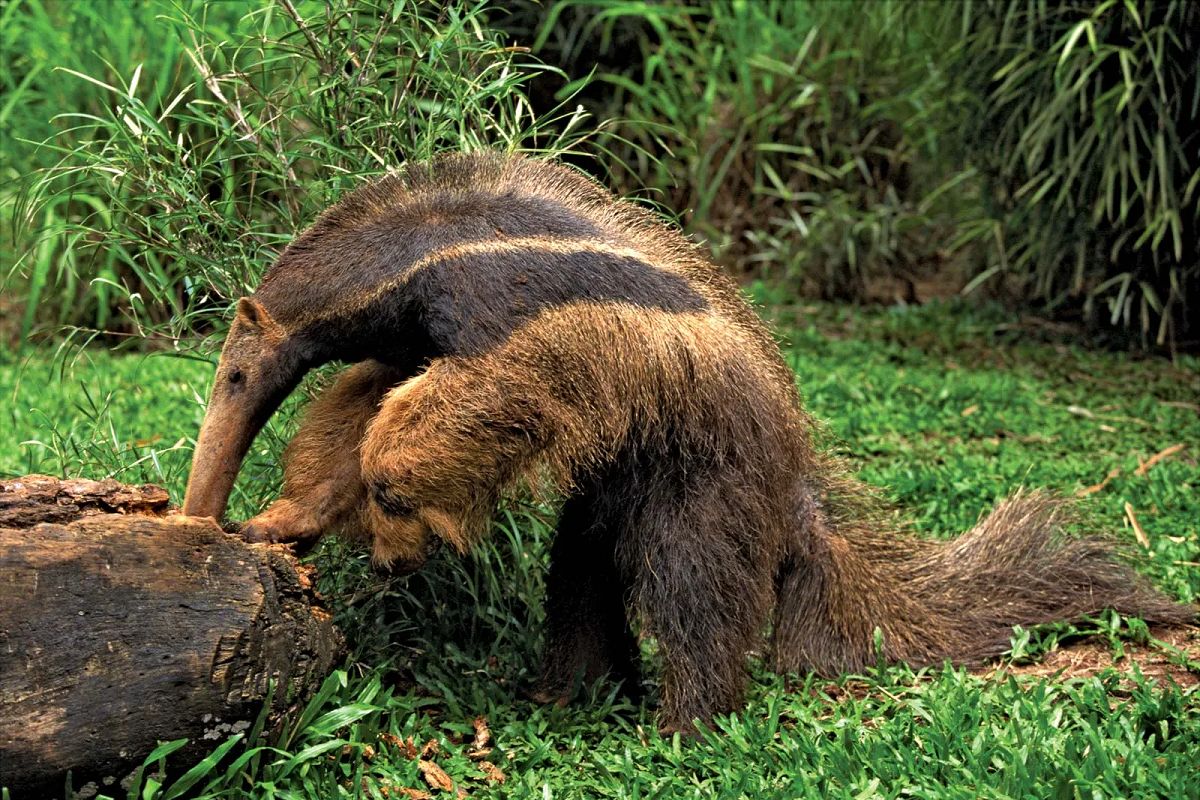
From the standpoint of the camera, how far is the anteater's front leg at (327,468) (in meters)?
4.07

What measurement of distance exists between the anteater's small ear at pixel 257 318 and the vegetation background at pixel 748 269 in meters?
Answer: 0.70

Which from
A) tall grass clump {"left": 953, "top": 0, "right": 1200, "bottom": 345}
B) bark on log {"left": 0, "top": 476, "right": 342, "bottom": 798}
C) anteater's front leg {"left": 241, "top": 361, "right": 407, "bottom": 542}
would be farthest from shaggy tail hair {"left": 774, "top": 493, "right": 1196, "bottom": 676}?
tall grass clump {"left": 953, "top": 0, "right": 1200, "bottom": 345}

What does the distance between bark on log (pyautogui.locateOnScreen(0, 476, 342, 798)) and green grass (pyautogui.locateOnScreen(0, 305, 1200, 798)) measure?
16cm

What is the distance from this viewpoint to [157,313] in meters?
9.18

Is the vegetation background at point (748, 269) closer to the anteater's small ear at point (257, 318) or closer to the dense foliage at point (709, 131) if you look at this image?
the dense foliage at point (709, 131)

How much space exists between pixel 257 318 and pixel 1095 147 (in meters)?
6.57

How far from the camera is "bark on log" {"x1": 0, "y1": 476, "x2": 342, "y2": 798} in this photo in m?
3.05

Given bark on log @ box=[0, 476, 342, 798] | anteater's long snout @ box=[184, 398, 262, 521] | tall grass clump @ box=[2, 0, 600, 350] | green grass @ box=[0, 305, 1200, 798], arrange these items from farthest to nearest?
tall grass clump @ box=[2, 0, 600, 350] → anteater's long snout @ box=[184, 398, 262, 521] → green grass @ box=[0, 305, 1200, 798] → bark on log @ box=[0, 476, 342, 798]

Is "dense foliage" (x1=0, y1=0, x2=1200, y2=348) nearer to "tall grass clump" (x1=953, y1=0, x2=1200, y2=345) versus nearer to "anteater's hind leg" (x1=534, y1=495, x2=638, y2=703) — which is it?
"tall grass clump" (x1=953, y1=0, x2=1200, y2=345)

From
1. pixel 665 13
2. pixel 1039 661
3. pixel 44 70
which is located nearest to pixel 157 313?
pixel 44 70

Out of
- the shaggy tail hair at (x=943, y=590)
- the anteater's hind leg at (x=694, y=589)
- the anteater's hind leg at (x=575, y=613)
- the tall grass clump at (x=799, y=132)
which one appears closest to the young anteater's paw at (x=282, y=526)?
the anteater's hind leg at (x=575, y=613)

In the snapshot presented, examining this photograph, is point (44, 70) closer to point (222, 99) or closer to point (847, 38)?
point (222, 99)

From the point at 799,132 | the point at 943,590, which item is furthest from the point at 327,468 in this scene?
the point at 799,132

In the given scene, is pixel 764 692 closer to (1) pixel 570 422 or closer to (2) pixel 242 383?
(1) pixel 570 422
